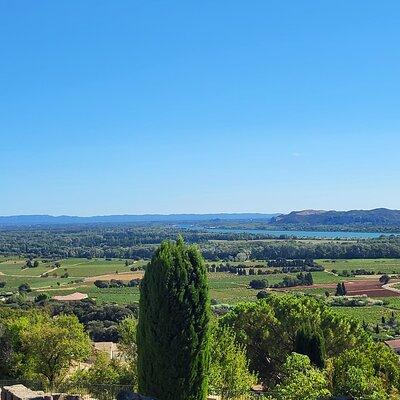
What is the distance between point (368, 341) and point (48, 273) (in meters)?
112

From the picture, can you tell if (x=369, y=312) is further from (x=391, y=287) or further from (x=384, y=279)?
(x=384, y=279)

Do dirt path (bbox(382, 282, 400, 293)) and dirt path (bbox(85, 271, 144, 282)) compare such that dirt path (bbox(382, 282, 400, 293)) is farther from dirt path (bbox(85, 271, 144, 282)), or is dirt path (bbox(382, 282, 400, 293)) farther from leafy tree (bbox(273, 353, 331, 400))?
leafy tree (bbox(273, 353, 331, 400))

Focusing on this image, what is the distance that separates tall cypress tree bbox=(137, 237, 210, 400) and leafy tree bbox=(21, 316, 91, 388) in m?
10.5

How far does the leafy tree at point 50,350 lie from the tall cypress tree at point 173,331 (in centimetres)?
1048

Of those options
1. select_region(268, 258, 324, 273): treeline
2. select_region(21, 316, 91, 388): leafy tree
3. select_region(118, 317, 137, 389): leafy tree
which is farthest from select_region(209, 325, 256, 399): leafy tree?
select_region(268, 258, 324, 273): treeline

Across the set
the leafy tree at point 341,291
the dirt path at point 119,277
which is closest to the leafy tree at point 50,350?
the leafy tree at point 341,291

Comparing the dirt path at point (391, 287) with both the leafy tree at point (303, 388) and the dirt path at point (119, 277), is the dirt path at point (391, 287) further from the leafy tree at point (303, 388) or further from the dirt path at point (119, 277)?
the leafy tree at point (303, 388)

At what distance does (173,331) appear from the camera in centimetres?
1947

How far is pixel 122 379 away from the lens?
82.7ft

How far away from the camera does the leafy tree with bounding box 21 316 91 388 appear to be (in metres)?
29.1

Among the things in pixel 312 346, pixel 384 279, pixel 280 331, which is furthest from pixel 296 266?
pixel 312 346

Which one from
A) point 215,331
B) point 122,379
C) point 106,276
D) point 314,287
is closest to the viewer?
point 122,379

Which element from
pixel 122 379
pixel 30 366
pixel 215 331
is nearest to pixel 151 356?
pixel 122 379

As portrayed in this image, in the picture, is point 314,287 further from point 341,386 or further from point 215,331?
point 341,386
